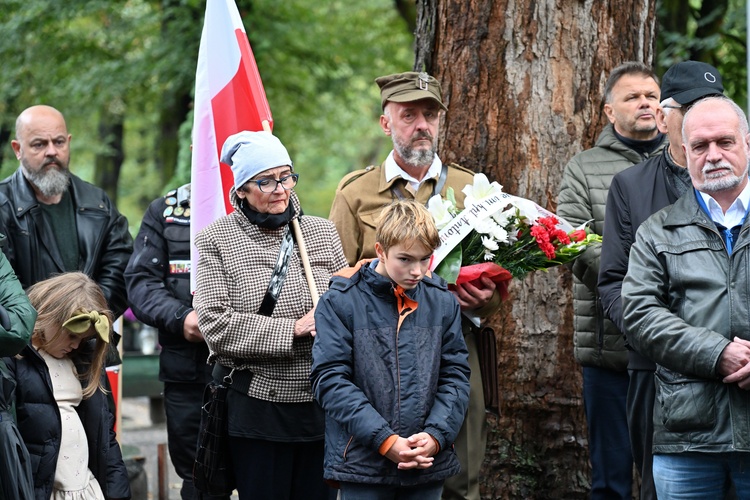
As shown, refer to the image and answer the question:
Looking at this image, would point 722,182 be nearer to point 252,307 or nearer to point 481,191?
point 481,191

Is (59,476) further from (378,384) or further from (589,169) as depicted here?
(589,169)

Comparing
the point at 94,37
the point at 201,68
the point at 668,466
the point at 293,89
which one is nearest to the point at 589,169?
the point at 668,466

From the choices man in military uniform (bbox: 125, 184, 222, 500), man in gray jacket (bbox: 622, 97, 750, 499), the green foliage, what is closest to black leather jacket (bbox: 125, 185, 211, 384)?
man in military uniform (bbox: 125, 184, 222, 500)

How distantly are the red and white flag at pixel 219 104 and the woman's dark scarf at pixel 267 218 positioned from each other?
3.23 ft

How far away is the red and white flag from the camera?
6062 mm

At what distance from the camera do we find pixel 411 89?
553 cm

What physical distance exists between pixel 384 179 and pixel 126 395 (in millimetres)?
7827

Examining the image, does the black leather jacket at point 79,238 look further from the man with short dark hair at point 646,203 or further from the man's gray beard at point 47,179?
the man with short dark hair at point 646,203

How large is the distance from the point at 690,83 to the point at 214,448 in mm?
2727

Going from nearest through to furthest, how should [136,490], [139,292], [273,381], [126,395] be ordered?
[273,381], [139,292], [136,490], [126,395]

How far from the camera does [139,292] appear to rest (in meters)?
5.93

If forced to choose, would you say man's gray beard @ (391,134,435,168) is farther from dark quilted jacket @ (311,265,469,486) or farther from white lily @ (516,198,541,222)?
dark quilted jacket @ (311,265,469,486)

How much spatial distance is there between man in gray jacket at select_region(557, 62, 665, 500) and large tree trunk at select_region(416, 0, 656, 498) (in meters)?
0.71

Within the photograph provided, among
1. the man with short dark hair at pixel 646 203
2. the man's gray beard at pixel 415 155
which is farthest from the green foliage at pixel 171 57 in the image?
the man with short dark hair at pixel 646 203
